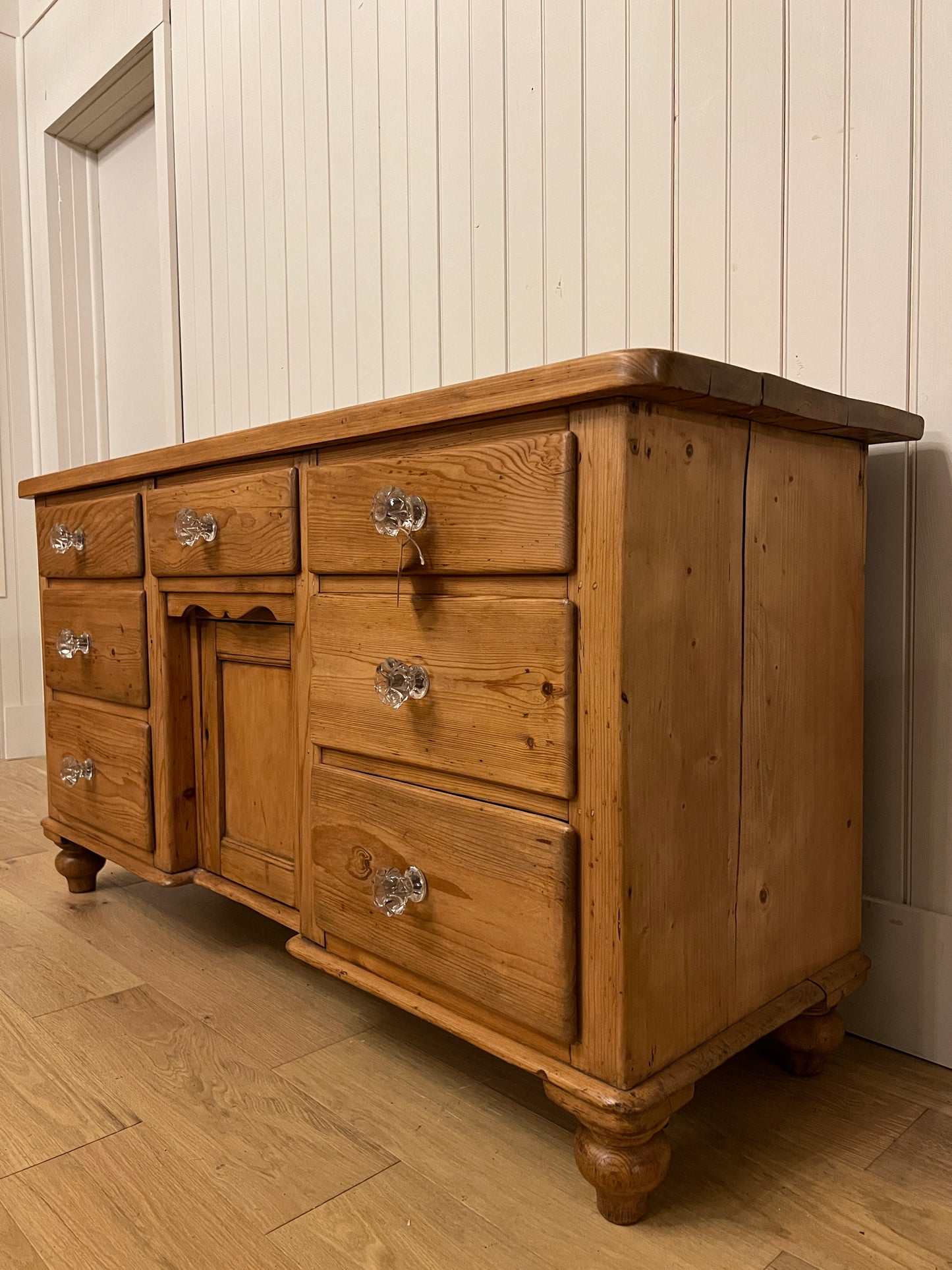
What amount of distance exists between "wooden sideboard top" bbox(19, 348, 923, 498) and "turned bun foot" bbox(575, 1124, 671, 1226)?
59cm

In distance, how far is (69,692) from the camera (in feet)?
5.02

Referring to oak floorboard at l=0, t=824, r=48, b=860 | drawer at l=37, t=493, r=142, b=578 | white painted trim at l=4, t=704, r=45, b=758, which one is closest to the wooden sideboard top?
drawer at l=37, t=493, r=142, b=578

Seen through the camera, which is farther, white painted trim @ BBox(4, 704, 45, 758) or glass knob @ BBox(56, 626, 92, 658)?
white painted trim @ BBox(4, 704, 45, 758)

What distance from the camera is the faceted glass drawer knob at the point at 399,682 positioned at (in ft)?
2.87

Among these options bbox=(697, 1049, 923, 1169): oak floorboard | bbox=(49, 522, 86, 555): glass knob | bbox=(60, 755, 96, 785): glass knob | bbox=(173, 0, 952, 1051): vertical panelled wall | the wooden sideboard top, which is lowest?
bbox=(697, 1049, 923, 1169): oak floorboard

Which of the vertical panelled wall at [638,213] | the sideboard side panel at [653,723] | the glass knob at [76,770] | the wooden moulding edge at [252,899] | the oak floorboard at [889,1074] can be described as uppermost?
the vertical panelled wall at [638,213]

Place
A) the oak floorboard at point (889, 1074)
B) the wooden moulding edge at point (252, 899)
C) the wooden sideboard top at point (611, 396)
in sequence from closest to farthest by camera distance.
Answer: the wooden sideboard top at point (611, 396) → the oak floorboard at point (889, 1074) → the wooden moulding edge at point (252, 899)

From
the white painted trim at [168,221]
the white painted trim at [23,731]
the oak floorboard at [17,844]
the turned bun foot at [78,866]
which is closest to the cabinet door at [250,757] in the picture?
the turned bun foot at [78,866]

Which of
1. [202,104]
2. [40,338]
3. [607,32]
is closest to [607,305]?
[607,32]

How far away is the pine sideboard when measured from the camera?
0.74m

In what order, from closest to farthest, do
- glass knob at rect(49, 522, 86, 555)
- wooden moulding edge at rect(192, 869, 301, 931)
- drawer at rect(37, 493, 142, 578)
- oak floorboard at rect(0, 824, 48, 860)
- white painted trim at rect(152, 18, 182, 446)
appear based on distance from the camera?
wooden moulding edge at rect(192, 869, 301, 931)
drawer at rect(37, 493, 142, 578)
glass knob at rect(49, 522, 86, 555)
oak floorboard at rect(0, 824, 48, 860)
white painted trim at rect(152, 18, 182, 446)

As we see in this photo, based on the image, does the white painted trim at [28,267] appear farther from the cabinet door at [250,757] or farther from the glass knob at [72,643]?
the cabinet door at [250,757]

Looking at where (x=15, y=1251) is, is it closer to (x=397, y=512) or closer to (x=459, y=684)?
(x=459, y=684)

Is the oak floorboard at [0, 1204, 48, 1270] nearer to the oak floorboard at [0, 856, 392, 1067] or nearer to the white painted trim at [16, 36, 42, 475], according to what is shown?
the oak floorboard at [0, 856, 392, 1067]
